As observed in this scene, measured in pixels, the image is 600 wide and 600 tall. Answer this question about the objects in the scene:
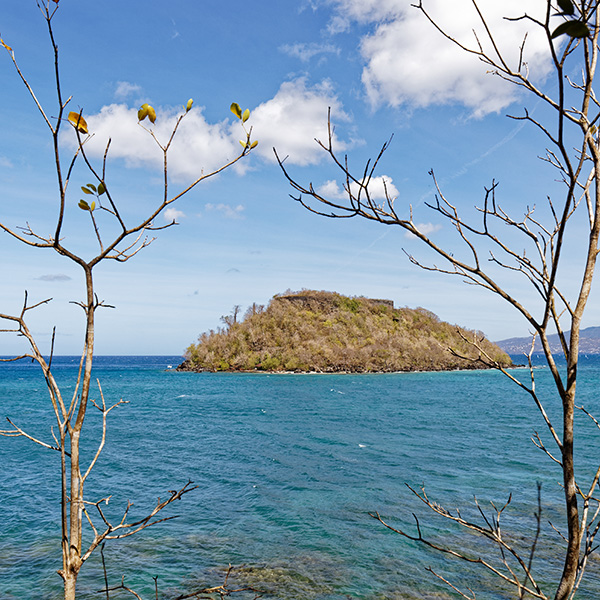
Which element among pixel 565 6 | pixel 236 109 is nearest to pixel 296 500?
pixel 236 109

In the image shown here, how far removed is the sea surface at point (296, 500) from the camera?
8.75m

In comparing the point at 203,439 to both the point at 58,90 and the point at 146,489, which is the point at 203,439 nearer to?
the point at 146,489

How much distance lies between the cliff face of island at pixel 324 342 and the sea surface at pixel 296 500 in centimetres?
5128

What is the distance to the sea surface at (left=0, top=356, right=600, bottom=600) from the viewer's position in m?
8.75

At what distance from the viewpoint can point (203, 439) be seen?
2227cm

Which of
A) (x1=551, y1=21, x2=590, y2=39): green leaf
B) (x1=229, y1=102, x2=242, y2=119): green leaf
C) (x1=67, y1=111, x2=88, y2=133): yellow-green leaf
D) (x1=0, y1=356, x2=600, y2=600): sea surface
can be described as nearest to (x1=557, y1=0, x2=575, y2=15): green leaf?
(x1=551, y1=21, x2=590, y2=39): green leaf

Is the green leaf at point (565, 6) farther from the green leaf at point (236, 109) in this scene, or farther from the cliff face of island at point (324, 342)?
the cliff face of island at point (324, 342)

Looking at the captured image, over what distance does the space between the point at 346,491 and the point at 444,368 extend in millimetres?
75637

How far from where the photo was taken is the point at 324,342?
84.1 meters

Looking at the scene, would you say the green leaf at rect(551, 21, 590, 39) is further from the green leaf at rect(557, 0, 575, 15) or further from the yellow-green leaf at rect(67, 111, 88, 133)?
the yellow-green leaf at rect(67, 111, 88, 133)

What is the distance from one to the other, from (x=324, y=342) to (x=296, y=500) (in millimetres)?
70815

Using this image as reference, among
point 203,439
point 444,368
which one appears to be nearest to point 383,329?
point 444,368

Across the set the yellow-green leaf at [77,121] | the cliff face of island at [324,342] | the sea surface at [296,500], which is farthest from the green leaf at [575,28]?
the cliff face of island at [324,342]

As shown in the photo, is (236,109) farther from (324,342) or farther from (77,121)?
(324,342)
